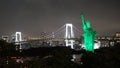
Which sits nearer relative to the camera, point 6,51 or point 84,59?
point 84,59

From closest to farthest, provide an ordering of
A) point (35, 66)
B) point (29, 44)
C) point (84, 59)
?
point (35, 66) → point (84, 59) → point (29, 44)

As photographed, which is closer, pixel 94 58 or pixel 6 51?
pixel 94 58

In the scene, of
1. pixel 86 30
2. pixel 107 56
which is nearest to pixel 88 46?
pixel 86 30

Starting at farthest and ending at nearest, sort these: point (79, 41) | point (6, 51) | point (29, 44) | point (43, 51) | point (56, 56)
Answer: point (79, 41) → point (29, 44) → point (43, 51) → point (6, 51) → point (56, 56)

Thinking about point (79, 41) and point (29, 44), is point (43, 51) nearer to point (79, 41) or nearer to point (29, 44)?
point (29, 44)

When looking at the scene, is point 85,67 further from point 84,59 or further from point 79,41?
point 79,41

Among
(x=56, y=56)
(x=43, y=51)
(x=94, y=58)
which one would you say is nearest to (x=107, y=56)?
(x=94, y=58)

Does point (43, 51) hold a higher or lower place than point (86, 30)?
lower

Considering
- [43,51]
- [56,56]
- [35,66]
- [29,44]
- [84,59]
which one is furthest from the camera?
[29,44]

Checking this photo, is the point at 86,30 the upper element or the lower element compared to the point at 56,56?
upper
